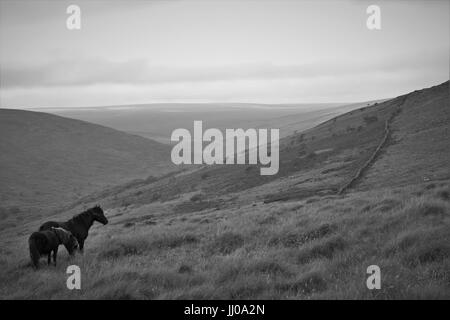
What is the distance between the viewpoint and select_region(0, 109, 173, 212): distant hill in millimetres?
68250

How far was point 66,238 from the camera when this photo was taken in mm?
13266

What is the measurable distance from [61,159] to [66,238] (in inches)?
3311

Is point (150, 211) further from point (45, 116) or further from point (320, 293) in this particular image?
point (45, 116)

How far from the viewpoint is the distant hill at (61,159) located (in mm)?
68250

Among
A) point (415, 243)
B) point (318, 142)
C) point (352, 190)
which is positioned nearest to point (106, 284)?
point (415, 243)

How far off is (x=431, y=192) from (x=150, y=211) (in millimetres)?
19807

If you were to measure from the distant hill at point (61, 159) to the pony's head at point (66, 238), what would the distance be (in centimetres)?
4505

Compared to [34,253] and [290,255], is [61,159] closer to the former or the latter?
[34,253]

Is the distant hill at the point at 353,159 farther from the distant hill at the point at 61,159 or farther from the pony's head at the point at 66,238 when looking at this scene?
the distant hill at the point at 61,159

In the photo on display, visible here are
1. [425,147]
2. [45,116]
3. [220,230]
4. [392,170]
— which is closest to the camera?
[220,230]

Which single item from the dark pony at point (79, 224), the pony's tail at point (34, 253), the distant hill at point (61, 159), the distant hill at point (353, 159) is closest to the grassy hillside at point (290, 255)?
the pony's tail at point (34, 253)

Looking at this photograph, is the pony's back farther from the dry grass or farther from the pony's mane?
the dry grass

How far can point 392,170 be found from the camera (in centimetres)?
2708

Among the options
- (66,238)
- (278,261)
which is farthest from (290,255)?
(66,238)
